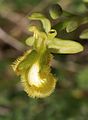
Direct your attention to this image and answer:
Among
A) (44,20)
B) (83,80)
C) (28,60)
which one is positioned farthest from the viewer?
(83,80)

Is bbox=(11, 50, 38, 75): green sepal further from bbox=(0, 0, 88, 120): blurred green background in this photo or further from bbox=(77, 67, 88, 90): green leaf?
bbox=(77, 67, 88, 90): green leaf

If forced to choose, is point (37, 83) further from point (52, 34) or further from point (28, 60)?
point (52, 34)

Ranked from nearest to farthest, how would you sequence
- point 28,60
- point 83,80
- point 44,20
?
point 28,60, point 44,20, point 83,80

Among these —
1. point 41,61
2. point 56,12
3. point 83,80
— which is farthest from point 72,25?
point 83,80

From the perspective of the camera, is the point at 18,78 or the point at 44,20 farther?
the point at 18,78

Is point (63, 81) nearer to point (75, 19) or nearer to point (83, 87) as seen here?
point (83, 87)

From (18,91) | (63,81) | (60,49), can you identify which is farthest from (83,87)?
(60,49)

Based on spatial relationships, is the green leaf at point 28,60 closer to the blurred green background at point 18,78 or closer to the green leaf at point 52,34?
the green leaf at point 52,34

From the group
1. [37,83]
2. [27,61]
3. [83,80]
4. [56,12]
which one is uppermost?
[56,12]
